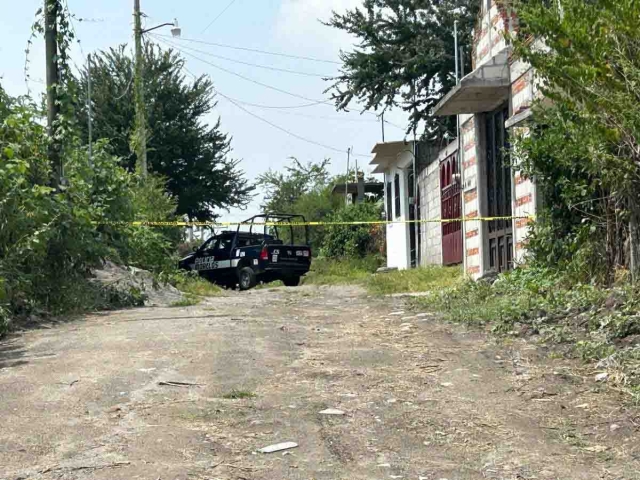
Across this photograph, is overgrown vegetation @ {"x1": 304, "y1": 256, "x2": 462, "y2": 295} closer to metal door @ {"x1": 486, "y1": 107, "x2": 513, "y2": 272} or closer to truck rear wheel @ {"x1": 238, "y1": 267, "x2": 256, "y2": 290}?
metal door @ {"x1": 486, "y1": 107, "x2": 513, "y2": 272}

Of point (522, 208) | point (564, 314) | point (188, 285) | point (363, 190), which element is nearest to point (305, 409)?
point (564, 314)

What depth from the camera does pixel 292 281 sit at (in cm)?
2502

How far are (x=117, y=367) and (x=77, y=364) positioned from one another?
0.46 metres

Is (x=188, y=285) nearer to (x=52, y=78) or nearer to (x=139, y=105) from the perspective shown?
(x=52, y=78)

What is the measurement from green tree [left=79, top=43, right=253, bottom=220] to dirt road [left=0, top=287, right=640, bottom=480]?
29.0 m

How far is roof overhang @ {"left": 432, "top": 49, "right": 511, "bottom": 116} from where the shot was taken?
16.4m

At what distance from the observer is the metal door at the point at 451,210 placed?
2275cm

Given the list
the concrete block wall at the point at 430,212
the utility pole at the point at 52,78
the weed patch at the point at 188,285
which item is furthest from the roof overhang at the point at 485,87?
the concrete block wall at the point at 430,212

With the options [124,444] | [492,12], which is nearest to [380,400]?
[124,444]

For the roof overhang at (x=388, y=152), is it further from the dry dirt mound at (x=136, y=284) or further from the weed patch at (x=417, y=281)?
the dry dirt mound at (x=136, y=284)

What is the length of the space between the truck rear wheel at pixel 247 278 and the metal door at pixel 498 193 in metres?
7.70

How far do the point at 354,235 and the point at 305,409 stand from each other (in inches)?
1216

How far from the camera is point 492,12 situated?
58.7 feet

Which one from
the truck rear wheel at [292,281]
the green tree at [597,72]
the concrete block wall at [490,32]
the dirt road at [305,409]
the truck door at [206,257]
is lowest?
the dirt road at [305,409]
